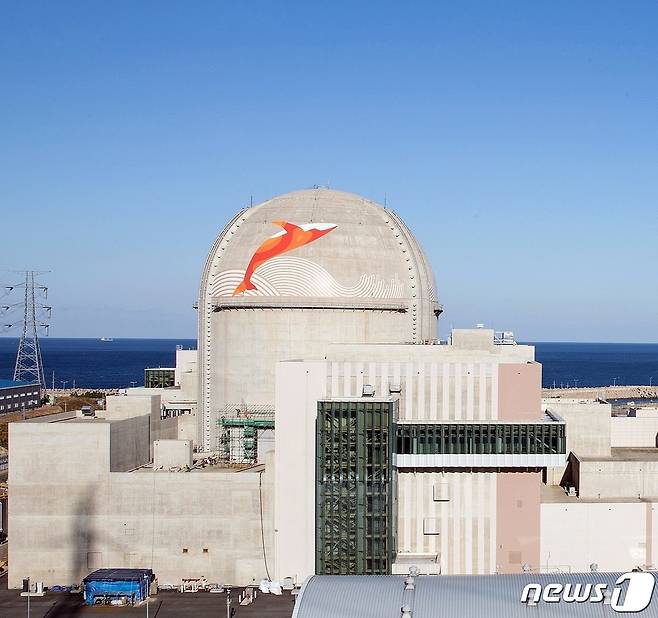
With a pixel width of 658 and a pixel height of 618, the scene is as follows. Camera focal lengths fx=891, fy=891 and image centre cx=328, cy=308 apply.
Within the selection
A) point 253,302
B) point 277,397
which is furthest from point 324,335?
point 277,397

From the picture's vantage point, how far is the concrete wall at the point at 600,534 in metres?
55.8

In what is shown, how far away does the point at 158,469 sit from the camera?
61.9 metres

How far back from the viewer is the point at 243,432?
66.9m

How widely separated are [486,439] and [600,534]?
31.4ft

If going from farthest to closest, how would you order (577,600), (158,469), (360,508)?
(158,469)
(360,508)
(577,600)

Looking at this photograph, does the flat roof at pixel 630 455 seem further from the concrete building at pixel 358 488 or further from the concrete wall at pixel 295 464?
the concrete wall at pixel 295 464

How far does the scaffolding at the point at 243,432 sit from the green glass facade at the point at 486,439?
48.6 ft

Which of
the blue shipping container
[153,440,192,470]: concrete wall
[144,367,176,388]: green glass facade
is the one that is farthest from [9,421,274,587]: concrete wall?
[144,367,176,388]: green glass facade

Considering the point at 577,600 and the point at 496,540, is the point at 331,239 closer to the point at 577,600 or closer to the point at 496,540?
the point at 496,540

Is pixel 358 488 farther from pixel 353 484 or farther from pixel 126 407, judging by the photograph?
pixel 126 407

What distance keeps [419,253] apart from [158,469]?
2704cm

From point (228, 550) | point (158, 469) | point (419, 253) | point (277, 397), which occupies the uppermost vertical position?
point (419, 253)

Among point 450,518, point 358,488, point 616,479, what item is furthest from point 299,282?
point 616,479

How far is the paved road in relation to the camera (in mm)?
51375
